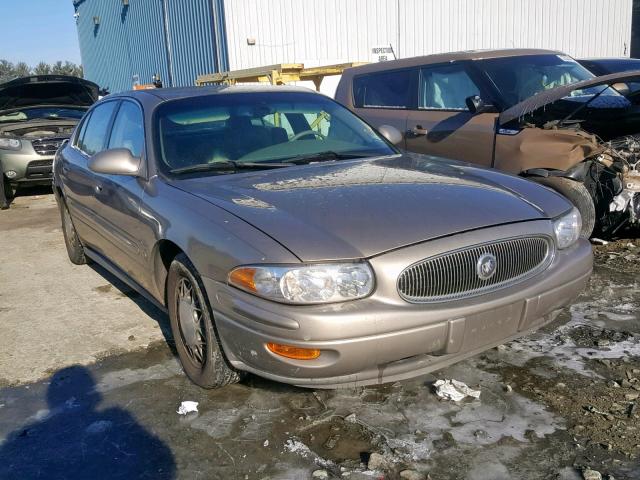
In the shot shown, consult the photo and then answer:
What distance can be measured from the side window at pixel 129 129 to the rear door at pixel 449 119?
9.29 feet

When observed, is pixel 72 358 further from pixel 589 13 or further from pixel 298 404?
pixel 589 13

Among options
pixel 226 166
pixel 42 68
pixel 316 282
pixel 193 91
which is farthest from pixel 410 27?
pixel 42 68

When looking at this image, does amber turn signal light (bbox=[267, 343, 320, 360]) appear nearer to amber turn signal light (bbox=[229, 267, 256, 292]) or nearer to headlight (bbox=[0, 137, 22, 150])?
amber turn signal light (bbox=[229, 267, 256, 292])

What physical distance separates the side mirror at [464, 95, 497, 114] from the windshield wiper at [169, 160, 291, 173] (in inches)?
93.7

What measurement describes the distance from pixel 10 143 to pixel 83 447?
7.89 meters

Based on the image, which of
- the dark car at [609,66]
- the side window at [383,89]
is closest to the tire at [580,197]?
the side window at [383,89]

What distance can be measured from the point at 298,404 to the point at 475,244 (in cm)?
118

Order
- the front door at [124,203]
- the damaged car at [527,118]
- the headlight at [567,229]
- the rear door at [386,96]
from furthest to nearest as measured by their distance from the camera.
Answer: the rear door at [386,96] → the damaged car at [527,118] → the front door at [124,203] → the headlight at [567,229]

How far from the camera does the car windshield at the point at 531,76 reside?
5.60 m

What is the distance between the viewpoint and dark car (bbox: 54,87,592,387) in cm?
257

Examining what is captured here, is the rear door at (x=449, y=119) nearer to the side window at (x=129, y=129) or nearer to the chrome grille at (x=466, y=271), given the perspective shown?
the chrome grille at (x=466, y=271)

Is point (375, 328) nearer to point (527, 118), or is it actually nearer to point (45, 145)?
point (527, 118)

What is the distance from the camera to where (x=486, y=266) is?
279cm

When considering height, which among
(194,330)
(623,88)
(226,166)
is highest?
(623,88)
